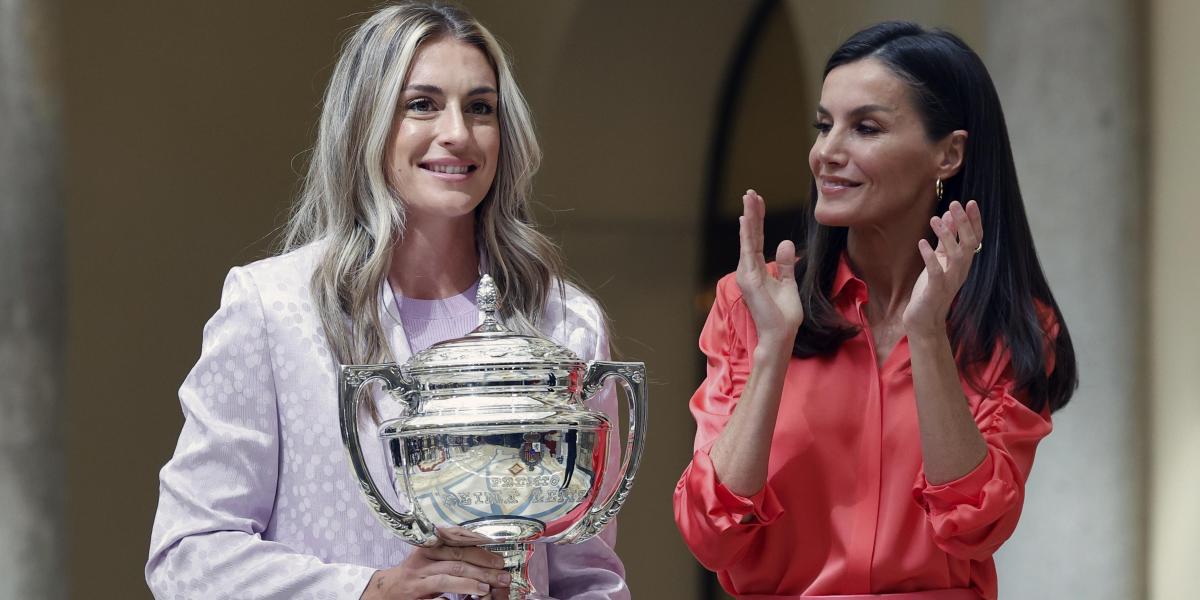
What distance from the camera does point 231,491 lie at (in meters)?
2.25

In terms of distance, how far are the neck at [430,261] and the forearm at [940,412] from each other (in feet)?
2.28

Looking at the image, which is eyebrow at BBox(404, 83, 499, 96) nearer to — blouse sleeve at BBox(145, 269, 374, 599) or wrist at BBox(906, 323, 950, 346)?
blouse sleeve at BBox(145, 269, 374, 599)

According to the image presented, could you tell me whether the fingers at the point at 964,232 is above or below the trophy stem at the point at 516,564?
above

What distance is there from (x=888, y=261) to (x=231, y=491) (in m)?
1.13

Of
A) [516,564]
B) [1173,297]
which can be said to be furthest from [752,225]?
[1173,297]

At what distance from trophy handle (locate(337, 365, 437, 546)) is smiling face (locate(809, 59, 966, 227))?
87cm

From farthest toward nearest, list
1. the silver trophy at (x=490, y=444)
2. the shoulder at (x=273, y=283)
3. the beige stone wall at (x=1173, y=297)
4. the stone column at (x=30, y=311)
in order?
1. the stone column at (x=30, y=311)
2. the beige stone wall at (x=1173, y=297)
3. the shoulder at (x=273, y=283)
4. the silver trophy at (x=490, y=444)

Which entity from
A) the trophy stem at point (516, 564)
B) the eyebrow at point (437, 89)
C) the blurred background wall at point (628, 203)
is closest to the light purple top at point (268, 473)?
the trophy stem at point (516, 564)

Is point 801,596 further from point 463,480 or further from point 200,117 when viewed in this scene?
point 200,117

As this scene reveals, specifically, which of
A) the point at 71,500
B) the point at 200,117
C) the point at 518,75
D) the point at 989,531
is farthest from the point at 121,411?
the point at 989,531

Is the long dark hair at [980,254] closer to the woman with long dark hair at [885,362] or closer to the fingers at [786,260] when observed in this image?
the woman with long dark hair at [885,362]

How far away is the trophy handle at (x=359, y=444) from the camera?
2.01 meters

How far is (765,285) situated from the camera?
248 centimetres

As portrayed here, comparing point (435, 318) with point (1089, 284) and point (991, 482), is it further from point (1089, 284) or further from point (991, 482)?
point (1089, 284)
